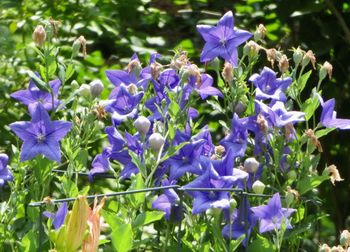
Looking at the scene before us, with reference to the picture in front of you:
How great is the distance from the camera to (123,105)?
6.51 feet

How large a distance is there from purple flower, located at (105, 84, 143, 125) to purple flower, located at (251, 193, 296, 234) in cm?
35

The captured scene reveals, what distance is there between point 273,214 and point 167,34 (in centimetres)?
225

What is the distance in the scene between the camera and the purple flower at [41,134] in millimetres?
1840

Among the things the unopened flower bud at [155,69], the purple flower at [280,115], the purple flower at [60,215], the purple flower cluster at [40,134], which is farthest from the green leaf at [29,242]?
the purple flower at [280,115]

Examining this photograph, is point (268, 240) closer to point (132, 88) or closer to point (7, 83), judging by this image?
point (132, 88)

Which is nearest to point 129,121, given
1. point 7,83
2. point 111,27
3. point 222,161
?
point 222,161

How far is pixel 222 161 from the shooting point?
1787mm

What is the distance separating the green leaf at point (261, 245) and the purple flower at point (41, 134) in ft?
1.38

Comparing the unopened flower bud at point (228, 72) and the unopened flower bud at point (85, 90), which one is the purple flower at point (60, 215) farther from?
the unopened flower bud at point (228, 72)

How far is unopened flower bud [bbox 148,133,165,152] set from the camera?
5.78ft

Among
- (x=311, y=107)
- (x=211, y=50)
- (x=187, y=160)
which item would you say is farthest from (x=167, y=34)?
(x=187, y=160)

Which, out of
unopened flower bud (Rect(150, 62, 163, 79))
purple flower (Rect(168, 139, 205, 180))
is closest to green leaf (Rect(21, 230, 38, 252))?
purple flower (Rect(168, 139, 205, 180))

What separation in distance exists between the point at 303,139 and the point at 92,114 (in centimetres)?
44

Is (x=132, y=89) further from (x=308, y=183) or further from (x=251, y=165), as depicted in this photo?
(x=308, y=183)
